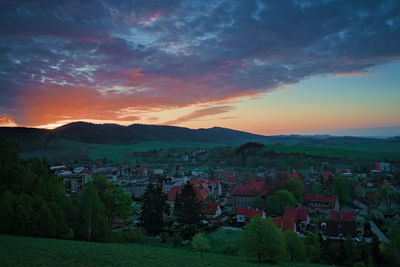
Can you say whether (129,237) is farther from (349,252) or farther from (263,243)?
(349,252)

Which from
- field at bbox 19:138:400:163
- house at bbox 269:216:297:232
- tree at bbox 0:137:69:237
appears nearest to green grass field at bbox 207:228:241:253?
house at bbox 269:216:297:232

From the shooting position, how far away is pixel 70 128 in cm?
17088

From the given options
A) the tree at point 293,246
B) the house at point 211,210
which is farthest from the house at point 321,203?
the tree at point 293,246

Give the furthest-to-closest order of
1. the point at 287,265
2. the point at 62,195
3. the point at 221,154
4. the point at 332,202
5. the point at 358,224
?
the point at 221,154 < the point at 332,202 < the point at 358,224 < the point at 62,195 < the point at 287,265

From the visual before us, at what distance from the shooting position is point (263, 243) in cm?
2036

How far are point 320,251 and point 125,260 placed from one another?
17.0 metres

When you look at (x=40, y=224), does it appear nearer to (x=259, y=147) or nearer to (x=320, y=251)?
(x=320, y=251)

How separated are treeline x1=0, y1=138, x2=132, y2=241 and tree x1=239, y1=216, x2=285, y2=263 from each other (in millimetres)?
11947

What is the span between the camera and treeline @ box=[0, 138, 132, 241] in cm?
2122

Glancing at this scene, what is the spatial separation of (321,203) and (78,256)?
128ft

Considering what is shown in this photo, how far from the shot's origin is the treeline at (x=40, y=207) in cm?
2122

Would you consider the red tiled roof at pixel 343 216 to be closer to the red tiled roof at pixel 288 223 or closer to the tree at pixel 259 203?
the red tiled roof at pixel 288 223

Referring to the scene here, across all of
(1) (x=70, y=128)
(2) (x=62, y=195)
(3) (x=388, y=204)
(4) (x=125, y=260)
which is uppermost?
(1) (x=70, y=128)

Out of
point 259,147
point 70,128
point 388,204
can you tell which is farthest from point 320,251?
point 70,128
